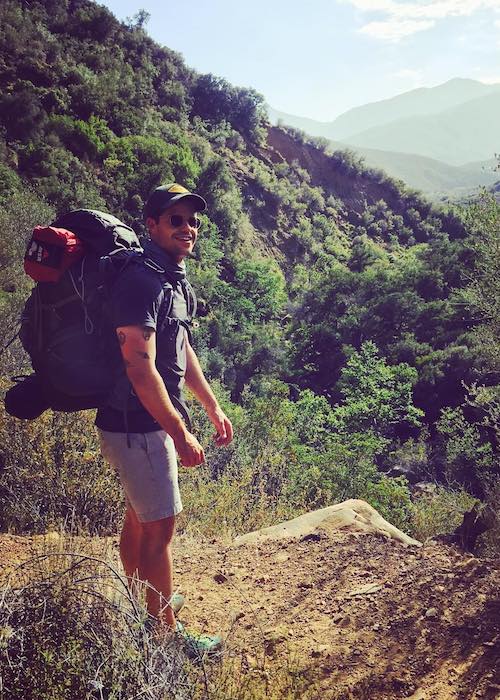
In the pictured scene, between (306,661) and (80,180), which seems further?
(80,180)

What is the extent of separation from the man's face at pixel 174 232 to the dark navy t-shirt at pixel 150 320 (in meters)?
0.05

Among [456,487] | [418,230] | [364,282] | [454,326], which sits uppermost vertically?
[418,230]

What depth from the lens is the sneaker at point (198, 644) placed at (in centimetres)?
168

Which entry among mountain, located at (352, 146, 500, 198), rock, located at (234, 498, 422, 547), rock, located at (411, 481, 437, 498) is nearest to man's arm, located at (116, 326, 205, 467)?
rock, located at (234, 498, 422, 547)

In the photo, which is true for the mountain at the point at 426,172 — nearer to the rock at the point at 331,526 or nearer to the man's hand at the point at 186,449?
the rock at the point at 331,526

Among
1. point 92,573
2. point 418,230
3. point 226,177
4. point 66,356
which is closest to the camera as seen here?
point 92,573

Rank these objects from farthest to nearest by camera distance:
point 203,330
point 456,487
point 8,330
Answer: point 203,330
point 456,487
point 8,330

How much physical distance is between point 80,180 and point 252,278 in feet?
34.1

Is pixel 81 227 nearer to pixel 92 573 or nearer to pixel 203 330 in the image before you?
pixel 92 573

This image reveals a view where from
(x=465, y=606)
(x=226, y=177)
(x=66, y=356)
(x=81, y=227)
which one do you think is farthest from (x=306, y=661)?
(x=226, y=177)

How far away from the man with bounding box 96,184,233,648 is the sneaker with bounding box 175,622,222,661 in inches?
3.7

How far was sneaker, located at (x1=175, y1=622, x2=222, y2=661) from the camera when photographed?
1.68 metres

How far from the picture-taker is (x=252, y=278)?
2688cm

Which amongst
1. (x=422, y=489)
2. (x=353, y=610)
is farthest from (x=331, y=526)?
(x=422, y=489)
